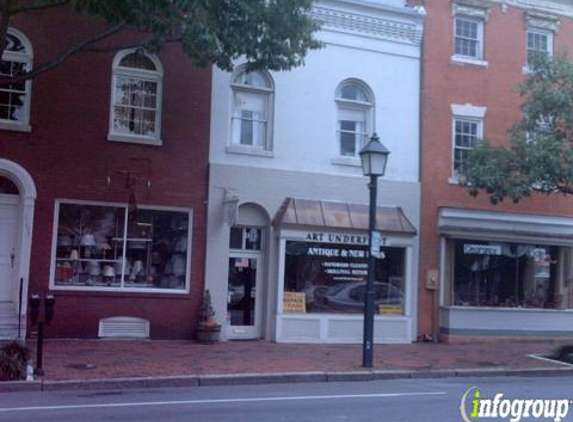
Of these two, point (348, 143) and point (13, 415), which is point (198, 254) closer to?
Result: point (348, 143)

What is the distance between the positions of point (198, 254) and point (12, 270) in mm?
4142

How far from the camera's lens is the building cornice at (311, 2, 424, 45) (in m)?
21.0

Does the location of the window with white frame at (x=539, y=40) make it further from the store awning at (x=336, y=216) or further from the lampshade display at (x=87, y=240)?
the lampshade display at (x=87, y=240)

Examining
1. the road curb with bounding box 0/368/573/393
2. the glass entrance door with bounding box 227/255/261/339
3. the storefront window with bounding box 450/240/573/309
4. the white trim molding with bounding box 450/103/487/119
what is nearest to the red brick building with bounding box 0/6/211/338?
the glass entrance door with bounding box 227/255/261/339

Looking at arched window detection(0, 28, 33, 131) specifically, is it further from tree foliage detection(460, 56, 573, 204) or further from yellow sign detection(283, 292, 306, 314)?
tree foliage detection(460, 56, 573, 204)

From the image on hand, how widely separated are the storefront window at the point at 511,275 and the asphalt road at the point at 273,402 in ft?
24.2

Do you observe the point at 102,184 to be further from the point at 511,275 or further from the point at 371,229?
the point at 511,275

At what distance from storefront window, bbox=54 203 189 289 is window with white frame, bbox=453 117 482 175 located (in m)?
7.67

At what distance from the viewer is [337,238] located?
20.5 metres

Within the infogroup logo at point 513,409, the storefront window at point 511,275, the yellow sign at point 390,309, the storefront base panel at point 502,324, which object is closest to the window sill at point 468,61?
the storefront window at point 511,275

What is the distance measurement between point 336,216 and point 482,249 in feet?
14.4

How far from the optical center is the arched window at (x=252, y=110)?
20156 mm

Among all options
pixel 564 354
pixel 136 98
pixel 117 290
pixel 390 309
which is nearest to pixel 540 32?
pixel 390 309

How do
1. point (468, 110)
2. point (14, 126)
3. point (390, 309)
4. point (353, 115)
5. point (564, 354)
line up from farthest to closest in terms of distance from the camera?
point (468, 110), point (353, 115), point (390, 309), point (564, 354), point (14, 126)
